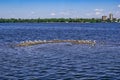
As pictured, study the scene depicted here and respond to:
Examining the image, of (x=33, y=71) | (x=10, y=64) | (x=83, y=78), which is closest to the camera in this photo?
(x=83, y=78)

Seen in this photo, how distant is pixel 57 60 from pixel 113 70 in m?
8.25

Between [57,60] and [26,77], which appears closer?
[26,77]

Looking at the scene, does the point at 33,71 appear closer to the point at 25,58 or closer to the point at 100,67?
the point at 100,67

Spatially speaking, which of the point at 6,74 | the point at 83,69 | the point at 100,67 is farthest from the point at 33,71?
the point at 100,67

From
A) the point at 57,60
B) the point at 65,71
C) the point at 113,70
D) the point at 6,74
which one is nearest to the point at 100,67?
the point at 113,70

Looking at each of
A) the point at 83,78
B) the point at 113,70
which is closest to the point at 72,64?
the point at 113,70

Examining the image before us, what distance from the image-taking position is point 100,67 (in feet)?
102

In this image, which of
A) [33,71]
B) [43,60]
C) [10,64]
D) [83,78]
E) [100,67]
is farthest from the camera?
[43,60]

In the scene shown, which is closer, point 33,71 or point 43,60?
point 33,71

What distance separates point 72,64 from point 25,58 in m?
6.87

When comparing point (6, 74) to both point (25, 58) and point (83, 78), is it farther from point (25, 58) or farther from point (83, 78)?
point (25, 58)

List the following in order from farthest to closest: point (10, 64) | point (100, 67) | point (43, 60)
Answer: point (43, 60)
point (10, 64)
point (100, 67)

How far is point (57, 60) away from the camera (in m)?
35.9

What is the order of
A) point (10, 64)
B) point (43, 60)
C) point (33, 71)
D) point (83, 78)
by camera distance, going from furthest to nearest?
point (43, 60), point (10, 64), point (33, 71), point (83, 78)
